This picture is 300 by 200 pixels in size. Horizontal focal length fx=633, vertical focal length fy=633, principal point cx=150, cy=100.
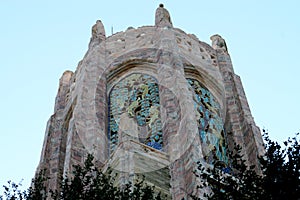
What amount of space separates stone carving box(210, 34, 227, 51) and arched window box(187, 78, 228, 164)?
416cm

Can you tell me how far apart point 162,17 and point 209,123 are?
6818 millimetres

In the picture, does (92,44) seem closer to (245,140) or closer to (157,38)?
(157,38)

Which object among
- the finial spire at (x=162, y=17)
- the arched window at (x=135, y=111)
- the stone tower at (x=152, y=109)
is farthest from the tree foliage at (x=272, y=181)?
the finial spire at (x=162, y=17)

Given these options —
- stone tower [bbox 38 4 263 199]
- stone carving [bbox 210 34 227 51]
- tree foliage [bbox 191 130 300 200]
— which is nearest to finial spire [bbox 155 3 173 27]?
stone tower [bbox 38 4 263 199]

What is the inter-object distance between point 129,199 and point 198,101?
439 inches

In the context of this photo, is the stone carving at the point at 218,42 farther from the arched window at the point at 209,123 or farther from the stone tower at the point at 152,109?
the arched window at the point at 209,123

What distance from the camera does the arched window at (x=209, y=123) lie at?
20.3 meters

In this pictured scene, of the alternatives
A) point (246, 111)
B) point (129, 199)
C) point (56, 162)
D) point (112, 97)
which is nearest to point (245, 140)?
point (246, 111)

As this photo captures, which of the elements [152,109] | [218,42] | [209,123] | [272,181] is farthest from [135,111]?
[272,181]

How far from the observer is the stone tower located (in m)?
18.0

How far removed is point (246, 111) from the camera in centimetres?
2267

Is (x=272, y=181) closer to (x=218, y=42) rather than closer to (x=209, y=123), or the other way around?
(x=209, y=123)

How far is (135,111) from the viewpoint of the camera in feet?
72.3

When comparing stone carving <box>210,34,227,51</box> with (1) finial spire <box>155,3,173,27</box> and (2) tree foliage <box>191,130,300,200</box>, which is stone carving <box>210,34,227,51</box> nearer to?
(1) finial spire <box>155,3,173,27</box>
